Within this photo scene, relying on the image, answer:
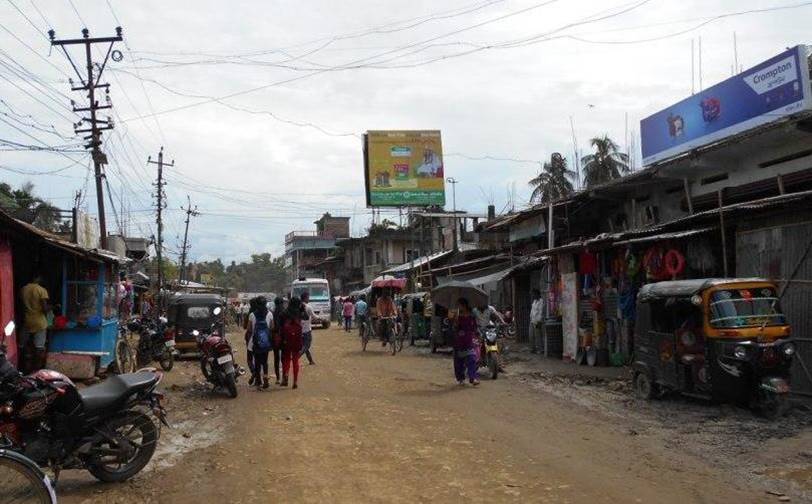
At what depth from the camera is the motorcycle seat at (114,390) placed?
616 cm

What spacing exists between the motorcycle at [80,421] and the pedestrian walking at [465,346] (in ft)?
24.3

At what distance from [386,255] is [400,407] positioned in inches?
1860

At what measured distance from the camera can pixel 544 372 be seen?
1545 cm

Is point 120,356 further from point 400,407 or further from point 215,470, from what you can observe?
point 215,470

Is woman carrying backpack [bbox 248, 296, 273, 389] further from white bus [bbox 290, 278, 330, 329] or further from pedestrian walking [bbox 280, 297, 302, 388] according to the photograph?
white bus [bbox 290, 278, 330, 329]

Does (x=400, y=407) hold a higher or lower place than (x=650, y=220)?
lower

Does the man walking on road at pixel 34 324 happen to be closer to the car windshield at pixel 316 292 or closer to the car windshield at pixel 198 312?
the car windshield at pixel 198 312

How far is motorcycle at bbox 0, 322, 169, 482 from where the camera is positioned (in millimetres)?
5809

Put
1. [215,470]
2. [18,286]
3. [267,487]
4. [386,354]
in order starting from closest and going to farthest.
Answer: [267,487], [215,470], [18,286], [386,354]

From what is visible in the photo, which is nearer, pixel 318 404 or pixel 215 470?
pixel 215 470

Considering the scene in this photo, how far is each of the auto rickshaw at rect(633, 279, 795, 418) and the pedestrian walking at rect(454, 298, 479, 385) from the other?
11.5ft

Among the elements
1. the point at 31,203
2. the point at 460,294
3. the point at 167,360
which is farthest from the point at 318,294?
the point at 460,294

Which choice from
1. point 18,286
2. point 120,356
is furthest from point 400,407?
point 18,286

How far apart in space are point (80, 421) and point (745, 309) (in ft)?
27.1
